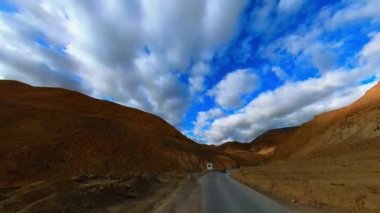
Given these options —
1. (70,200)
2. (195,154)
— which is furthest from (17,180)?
(195,154)

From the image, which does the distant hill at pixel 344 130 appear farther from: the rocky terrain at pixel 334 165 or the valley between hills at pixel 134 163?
the valley between hills at pixel 134 163

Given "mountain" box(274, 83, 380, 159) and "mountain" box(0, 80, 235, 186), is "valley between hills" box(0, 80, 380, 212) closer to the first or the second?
"mountain" box(0, 80, 235, 186)

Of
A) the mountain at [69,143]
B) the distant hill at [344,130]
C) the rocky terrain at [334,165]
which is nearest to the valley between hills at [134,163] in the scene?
the rocky terrain at [334,165]

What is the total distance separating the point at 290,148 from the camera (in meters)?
128

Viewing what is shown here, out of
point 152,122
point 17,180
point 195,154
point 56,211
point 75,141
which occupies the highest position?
point 152,122

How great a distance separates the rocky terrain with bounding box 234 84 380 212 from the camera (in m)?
16.6

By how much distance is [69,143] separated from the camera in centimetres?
7206

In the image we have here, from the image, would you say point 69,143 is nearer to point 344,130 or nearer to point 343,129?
point 344,130

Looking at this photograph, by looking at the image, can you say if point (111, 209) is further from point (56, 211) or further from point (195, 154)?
point (195, 154)

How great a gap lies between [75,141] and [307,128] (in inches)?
3038

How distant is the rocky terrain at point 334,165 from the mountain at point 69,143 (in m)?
26.3

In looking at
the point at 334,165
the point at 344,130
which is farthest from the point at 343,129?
the point at 334,165

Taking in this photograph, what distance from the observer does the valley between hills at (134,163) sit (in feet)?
57.5

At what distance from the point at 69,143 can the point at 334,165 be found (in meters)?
49.6
